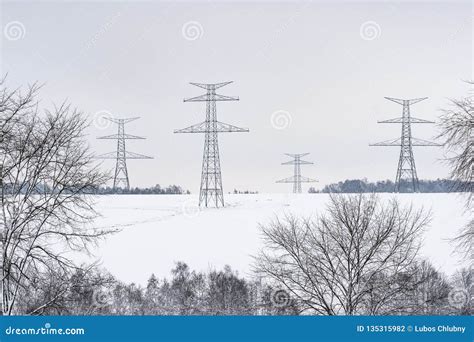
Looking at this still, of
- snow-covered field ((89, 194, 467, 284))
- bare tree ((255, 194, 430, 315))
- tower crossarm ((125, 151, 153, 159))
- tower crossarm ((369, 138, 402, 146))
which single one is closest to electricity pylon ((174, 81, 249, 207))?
snow-covered field ((89, 194, 467, 284))

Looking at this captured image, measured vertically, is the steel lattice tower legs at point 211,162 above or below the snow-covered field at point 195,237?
above

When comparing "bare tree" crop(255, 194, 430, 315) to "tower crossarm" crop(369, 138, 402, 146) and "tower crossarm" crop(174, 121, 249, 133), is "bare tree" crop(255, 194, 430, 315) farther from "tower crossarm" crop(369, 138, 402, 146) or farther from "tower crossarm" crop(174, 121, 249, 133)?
"tower crossarm" crop(174, 121, 249, 133)

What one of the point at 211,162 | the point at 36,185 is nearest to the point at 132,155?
the point at 211,162

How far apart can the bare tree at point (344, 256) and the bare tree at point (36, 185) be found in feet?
17.1

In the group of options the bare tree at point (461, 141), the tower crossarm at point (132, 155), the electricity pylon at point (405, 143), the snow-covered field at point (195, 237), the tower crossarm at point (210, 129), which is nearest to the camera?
the bare tree at point (461, 141)

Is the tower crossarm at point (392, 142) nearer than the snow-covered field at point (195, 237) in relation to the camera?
No

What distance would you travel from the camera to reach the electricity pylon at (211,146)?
658 inches

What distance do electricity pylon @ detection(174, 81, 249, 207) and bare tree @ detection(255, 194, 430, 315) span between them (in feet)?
13.8

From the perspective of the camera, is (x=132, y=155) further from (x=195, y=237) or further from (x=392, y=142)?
(x=392, y=142)

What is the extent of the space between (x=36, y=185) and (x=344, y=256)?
8.83 m

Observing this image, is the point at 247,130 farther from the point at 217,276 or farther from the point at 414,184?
the point at 414,184

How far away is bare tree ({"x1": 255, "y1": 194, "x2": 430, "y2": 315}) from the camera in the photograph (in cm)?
1186

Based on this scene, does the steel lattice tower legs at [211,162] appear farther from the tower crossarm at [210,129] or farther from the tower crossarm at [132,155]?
the tower crossarm at [132,155]

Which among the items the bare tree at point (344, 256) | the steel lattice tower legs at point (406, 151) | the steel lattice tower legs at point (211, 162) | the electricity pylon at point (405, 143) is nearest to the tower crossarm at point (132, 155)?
the steel lattice tower legs at point (211, 162)
